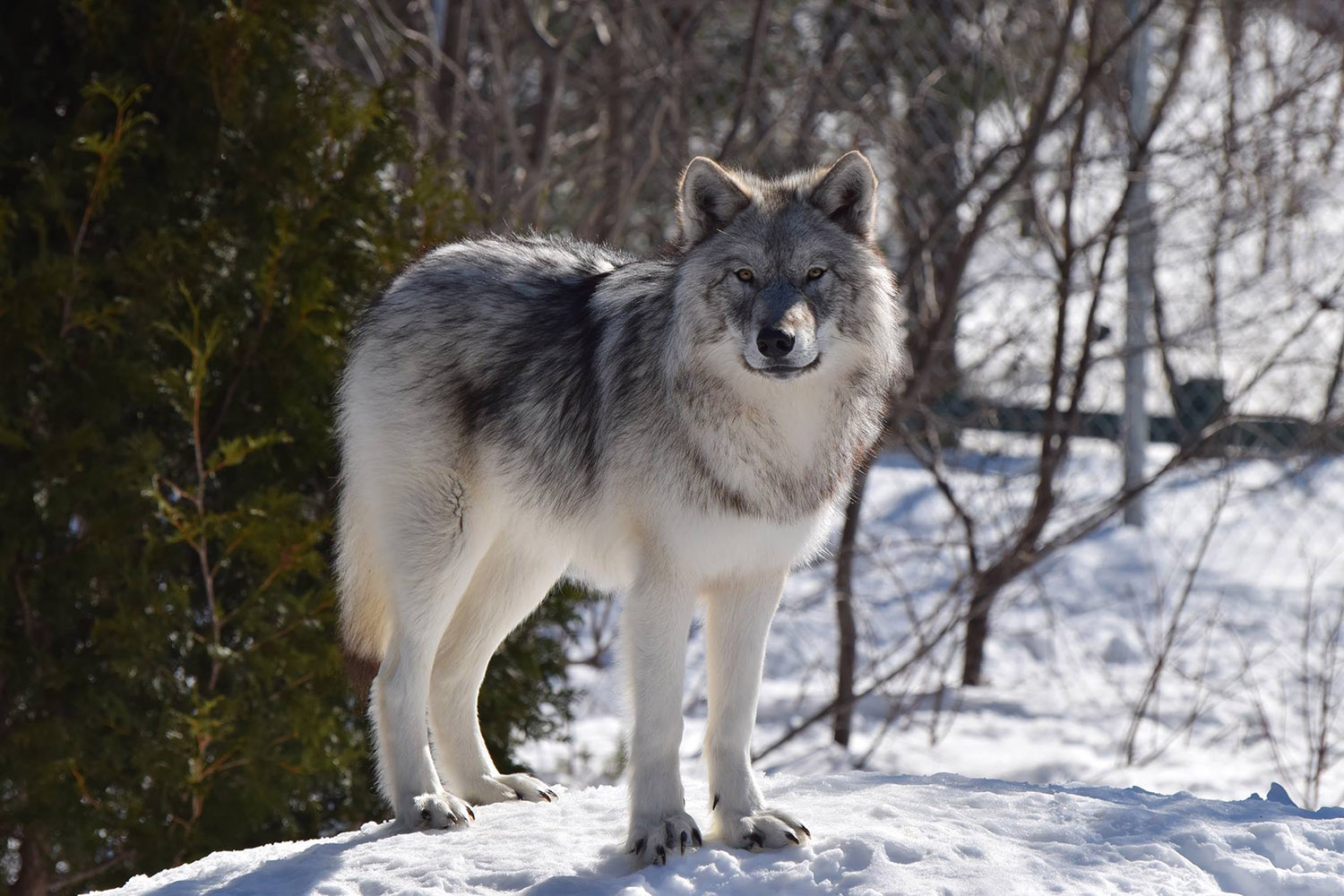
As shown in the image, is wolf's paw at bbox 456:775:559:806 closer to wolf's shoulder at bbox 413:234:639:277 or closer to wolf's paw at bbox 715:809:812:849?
wolf's paw at bbox 715:809:812:849

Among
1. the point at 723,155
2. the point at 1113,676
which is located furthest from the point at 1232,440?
the point at 723,155

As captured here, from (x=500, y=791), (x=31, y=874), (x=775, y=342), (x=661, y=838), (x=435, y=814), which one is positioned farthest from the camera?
(x=31, y=874)

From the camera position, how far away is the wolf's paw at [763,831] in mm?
3109

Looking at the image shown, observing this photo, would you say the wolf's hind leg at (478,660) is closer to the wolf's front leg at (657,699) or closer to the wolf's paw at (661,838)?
the wolf's front leg at (657,699)

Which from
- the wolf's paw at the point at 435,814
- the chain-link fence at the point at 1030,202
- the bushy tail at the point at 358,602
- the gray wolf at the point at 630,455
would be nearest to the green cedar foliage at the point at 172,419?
the bushy tail at the point at 358,602

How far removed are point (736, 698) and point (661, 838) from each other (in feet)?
1.35

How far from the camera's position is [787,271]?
3.15 m

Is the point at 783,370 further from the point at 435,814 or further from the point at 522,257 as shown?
the point at 435,814

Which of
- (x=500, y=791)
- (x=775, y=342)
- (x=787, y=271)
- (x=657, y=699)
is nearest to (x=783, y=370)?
(x=775, y=342)

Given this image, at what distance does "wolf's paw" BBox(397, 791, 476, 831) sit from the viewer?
3.52m

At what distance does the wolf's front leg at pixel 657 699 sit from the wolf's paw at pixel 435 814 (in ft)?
2.02

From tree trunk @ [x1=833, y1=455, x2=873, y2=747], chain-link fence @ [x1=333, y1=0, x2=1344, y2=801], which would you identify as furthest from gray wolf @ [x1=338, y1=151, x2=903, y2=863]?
tree trunk @ [x1=833, y1=455, x2=873, y2=747]

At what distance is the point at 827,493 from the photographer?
338 cm

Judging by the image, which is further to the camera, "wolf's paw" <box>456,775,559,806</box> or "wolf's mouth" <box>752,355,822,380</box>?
"wolf's paw" <box>456,775,559,806</box>
